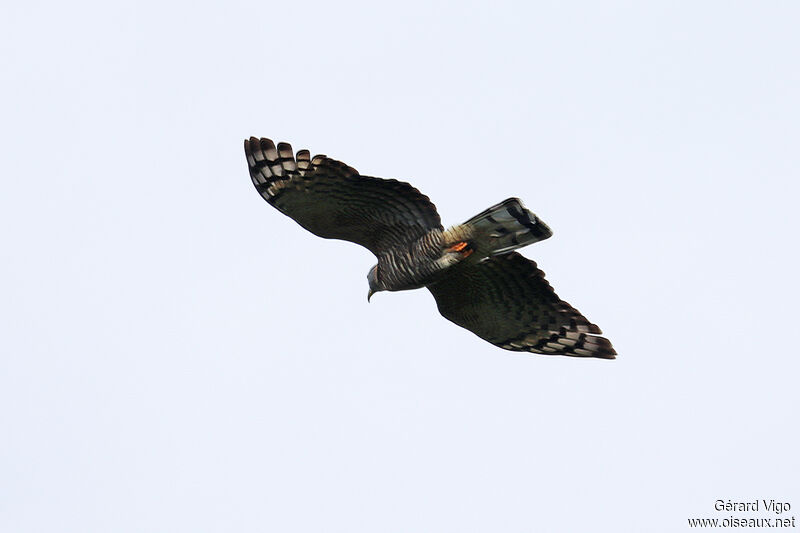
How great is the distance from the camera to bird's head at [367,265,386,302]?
50.8ft

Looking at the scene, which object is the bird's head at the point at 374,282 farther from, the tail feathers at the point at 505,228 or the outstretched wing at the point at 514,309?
the tail feathers at the point at 505,228

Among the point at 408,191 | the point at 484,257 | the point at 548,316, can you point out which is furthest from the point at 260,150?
the point at 548,316

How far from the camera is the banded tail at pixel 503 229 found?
546 inches

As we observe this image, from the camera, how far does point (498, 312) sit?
1577cm

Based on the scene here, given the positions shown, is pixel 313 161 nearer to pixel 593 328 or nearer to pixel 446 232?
pixel 446 232

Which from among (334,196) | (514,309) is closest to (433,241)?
(334,196)

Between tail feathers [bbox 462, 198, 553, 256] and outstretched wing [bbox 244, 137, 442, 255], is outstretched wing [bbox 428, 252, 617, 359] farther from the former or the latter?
outstretched wing [bbox 244, 137, 442, 255]

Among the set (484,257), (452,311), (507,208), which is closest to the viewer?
(507,208)

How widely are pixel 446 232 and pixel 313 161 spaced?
1.65m

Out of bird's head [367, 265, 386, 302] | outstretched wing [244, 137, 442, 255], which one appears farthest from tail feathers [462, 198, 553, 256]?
bird's head [367, 265, 386, 302]

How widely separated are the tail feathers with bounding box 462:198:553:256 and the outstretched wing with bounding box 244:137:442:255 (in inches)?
20.3

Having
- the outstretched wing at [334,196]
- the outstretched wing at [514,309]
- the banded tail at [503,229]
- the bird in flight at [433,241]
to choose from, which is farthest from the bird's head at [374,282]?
the banded tail at [503,229]

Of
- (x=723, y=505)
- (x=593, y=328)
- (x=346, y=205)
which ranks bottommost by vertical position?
(x=723, y=505)

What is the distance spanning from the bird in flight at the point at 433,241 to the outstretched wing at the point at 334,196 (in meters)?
0.01
